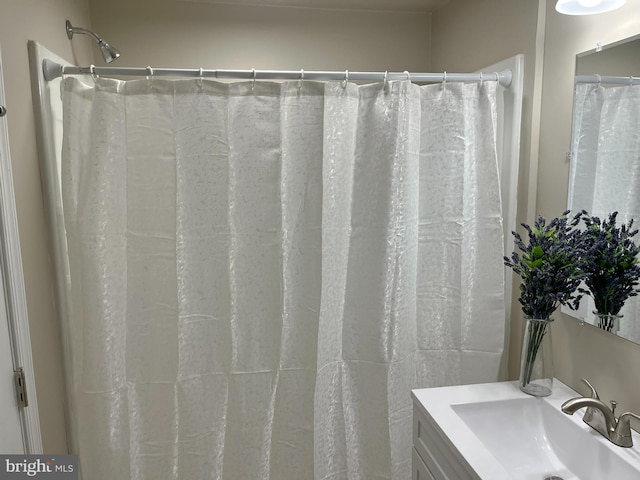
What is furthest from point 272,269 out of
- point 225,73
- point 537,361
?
point 537,361

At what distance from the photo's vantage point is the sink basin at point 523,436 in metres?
1.04

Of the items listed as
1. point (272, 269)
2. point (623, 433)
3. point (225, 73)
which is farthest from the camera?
point (272, 269)

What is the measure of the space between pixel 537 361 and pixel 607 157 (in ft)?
2.16

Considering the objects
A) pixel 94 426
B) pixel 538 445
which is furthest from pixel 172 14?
pixel 538 445

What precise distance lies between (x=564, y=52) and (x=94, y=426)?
6.95 ft

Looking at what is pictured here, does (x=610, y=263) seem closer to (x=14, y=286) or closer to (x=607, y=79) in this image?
(x=607, y=79)

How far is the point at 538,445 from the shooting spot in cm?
125

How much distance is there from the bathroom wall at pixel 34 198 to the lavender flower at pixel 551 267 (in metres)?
1.58

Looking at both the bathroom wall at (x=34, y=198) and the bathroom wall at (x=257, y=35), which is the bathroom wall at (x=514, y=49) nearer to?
the bathroom wall at (x=257, y=35)

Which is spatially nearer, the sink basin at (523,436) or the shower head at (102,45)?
the sink basin at (523,436)

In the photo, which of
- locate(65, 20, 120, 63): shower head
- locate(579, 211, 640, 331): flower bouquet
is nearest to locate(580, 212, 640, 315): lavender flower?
locate(579, 211, 640, 331): flower bouquet

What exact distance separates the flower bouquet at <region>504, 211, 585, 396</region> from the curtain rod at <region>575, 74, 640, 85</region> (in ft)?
1.26

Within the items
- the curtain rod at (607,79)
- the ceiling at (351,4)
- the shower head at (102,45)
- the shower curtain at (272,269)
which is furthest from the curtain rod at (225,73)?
the ceiling at (351,4)

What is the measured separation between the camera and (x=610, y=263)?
119 centimetres
